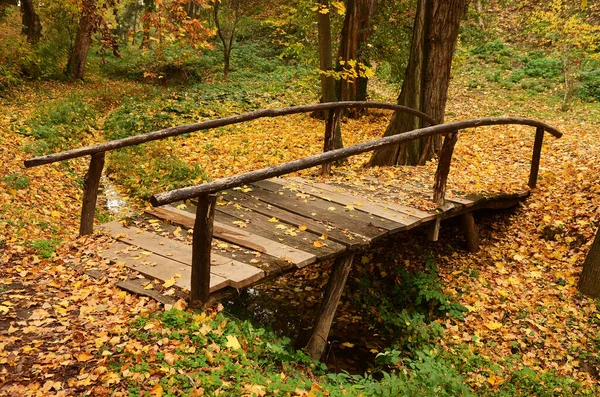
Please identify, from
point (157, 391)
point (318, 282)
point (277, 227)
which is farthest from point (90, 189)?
point (318, 282)

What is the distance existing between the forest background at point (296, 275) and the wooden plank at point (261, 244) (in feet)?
2.53

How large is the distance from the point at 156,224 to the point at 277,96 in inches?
529

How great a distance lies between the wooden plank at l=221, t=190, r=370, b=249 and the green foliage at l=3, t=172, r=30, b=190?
3914 mm

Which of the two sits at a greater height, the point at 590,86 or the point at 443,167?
the point at 590,86

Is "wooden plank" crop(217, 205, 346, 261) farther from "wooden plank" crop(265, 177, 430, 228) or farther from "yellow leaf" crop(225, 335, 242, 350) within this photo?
"yellow leaf" crop(225, 335, 242, 350)

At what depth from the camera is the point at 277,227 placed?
243 inches

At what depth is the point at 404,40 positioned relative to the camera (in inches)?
558

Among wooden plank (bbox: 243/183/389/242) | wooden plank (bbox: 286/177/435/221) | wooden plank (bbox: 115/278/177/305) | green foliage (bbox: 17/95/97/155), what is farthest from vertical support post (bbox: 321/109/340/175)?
green foliage (bbox: 17/95/97/155)

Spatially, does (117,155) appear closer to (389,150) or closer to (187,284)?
(389,150)

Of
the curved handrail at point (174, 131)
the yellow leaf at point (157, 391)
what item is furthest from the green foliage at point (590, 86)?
the yellow leaf at point (157, 391)

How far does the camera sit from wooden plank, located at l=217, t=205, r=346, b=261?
5.64 meters

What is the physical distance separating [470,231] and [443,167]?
5.40 ft

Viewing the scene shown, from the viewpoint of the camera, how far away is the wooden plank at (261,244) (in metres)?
5.31

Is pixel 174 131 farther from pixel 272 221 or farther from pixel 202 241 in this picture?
pixel 202 241
